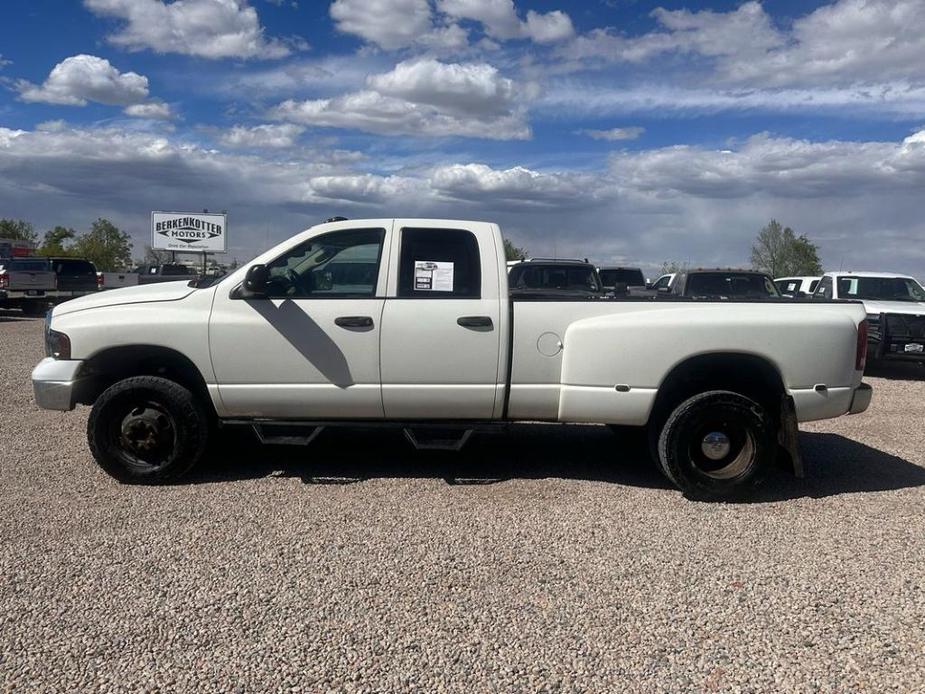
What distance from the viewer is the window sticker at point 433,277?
231 inches

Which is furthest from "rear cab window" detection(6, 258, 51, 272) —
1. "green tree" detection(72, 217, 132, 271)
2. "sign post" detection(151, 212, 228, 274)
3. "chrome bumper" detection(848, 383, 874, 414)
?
"green tree" detection(72, 217, 132, 271)

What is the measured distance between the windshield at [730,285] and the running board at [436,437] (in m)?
8.04

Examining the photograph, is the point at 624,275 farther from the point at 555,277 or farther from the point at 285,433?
the point at 285,433

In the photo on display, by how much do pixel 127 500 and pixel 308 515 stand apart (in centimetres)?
133

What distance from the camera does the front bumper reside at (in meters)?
5.79

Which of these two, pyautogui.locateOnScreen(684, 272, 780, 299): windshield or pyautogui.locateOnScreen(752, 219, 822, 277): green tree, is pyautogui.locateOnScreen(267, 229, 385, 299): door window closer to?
pyautogui.locateOnScreen(684, 272, 780, 299): windshield

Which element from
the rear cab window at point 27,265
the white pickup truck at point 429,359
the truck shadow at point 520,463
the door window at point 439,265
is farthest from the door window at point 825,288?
the rear cab window at point 27,265

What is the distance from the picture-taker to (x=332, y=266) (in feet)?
19.6

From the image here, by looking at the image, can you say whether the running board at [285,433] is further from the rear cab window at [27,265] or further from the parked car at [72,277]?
the parked car at [72,277]

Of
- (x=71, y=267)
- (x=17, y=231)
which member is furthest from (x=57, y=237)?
(x=71, y=267)

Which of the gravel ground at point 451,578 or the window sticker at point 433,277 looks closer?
the gravel ground at point 451,578

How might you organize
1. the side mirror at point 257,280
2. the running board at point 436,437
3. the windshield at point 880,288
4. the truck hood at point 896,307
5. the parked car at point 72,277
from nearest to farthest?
the side mirror at point 257,280 → the running board at point 436,437 → the truck hood at point 896,307 → the windshield at point 880,288 → the parked car at point 72,277

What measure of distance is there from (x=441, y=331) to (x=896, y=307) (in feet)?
35.3

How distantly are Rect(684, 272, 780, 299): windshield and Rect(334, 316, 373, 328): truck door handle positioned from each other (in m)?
8.37
